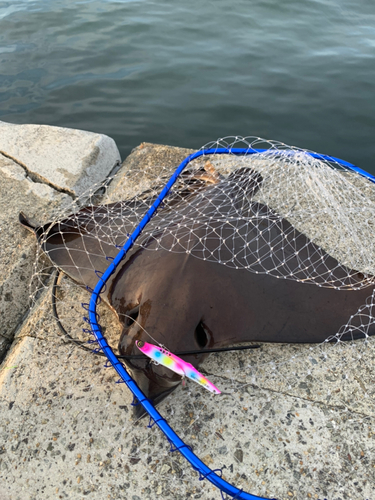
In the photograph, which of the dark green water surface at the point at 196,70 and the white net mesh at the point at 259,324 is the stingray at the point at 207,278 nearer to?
the white net mesh at the point at 259,324

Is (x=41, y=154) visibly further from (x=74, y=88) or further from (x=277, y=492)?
(x=277, y=492)

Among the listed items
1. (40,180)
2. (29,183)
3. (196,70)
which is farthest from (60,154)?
(196,70)

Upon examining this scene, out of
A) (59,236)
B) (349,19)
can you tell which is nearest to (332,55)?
(349,19)

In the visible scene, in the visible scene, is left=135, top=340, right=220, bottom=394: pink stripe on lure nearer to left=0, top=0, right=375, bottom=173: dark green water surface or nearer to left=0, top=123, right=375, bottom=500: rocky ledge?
left=0, top=123, right=375, bottom=500: rocky ledge

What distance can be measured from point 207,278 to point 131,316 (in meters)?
0.53

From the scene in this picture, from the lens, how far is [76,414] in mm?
2379

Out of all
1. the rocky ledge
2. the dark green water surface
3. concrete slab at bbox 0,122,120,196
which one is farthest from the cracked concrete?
the dark green water surface

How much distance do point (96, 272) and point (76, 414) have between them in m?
0.94

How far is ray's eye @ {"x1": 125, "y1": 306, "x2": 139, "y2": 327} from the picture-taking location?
2268mm

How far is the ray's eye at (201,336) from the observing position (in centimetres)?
224

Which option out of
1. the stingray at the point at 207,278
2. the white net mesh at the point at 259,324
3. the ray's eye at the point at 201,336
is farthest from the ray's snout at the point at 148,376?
the ray's eye at the point at 201,336

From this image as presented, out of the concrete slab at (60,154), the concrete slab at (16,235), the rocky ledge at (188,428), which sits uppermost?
the concrete slab at (60,154)

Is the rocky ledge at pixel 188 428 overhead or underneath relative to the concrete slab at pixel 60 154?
underneath

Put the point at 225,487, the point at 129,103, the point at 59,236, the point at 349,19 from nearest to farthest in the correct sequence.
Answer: the point at 225,487 < the point at 59,236 < the point at 129,103 < the point at 349,19
